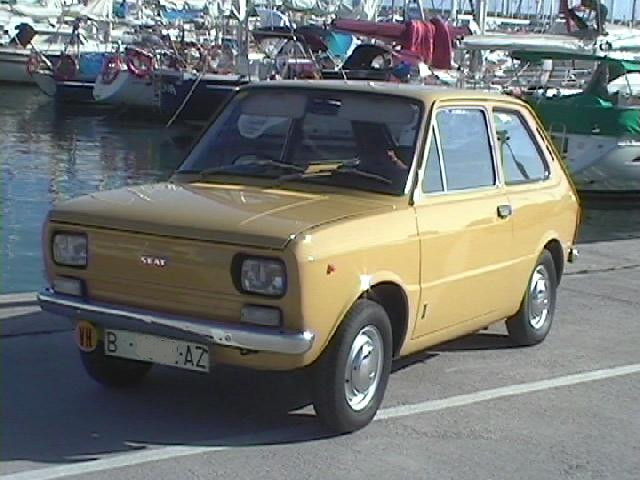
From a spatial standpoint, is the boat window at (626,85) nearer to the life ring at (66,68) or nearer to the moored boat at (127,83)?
the moored boat at (127,83)

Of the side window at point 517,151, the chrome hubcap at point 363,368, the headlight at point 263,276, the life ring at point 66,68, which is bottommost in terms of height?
the life ring at point 66,68

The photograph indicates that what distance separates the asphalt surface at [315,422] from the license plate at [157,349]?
0.36m

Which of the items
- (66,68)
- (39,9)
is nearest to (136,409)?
(66,68)

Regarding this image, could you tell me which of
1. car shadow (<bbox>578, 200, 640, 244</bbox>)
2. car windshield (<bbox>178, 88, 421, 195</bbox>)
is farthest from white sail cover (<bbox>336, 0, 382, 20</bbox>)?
car windshield (<bbox>178, 88, 421, 195</bbox>)

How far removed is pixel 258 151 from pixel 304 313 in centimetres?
171

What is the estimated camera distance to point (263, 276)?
5828 millimetres

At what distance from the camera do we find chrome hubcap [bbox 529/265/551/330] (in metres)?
8.42

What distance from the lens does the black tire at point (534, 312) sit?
8328 mm

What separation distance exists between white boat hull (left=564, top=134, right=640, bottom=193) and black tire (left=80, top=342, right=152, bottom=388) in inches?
676

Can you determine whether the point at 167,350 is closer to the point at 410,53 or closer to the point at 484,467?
the point at 484,467

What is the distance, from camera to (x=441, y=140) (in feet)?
23.6

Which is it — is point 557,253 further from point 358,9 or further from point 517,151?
point 358,9

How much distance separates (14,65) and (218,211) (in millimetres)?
45594

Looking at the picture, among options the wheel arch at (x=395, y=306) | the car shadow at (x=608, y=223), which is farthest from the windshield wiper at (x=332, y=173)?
the car shadow at (x=608, y=223)
